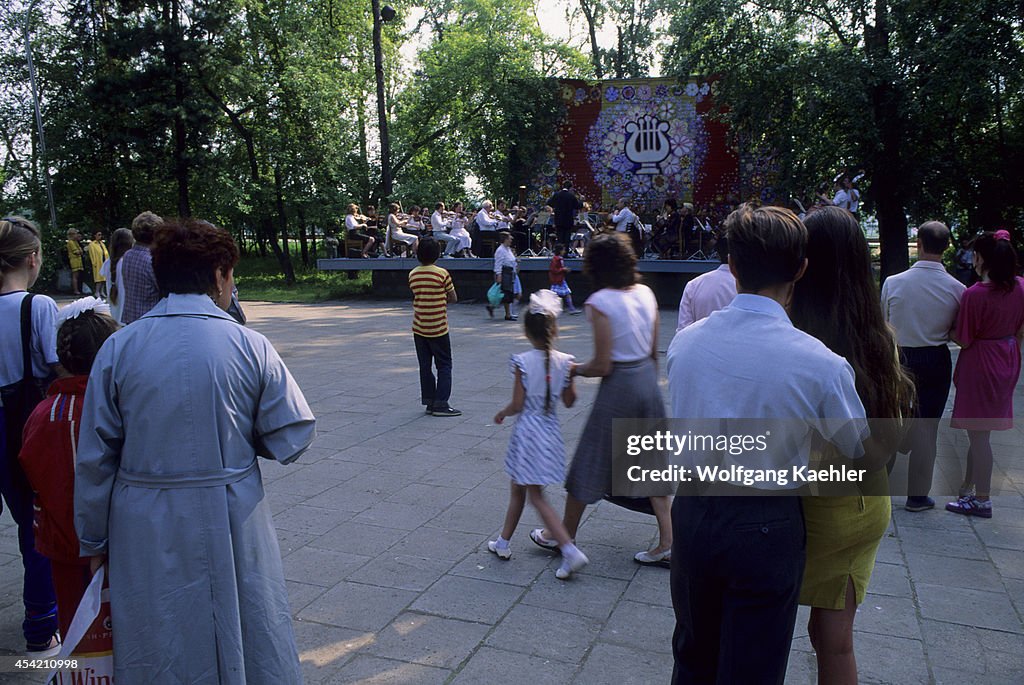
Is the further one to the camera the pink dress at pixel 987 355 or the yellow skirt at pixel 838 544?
the pink dress at pixel 987 355

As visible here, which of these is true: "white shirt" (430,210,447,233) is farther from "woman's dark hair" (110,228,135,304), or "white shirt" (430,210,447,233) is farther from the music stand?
"woman's dark hair" (110,228,135,304)

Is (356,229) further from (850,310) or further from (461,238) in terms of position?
(850,310)

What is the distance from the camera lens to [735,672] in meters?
2.11

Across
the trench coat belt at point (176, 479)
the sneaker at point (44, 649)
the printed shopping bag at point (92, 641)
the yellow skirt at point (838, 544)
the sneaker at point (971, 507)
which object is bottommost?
the sneaker at point (971, 507)

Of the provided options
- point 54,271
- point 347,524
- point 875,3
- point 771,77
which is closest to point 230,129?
point 54,271

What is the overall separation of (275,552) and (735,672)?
1.34m

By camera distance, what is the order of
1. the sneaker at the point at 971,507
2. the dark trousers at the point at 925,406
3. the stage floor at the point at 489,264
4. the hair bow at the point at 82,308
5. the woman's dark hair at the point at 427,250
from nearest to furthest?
the hair bow at the point at 82,308 → the dark trousers at the point at 925,406 → the sneaker at the point at 971,507 → the woman's dark hair at the point at 427,250 → the stage floor at the point at 489,264

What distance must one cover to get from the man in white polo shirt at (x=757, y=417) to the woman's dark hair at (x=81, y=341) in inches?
75.0

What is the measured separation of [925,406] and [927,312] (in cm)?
61

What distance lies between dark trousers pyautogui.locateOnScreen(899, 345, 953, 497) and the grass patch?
1712 centimetres

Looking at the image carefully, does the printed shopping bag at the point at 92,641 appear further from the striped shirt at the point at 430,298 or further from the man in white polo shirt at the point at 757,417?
the striped shirt at the point at 430,298

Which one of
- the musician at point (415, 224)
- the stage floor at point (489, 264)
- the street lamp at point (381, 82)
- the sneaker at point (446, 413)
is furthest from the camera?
the street lamp at point (381, 82)

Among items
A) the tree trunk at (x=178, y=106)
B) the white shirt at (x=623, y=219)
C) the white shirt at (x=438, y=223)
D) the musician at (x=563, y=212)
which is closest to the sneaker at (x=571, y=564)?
the white shirt at (x=623, y=219)

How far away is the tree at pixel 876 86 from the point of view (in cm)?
1548
